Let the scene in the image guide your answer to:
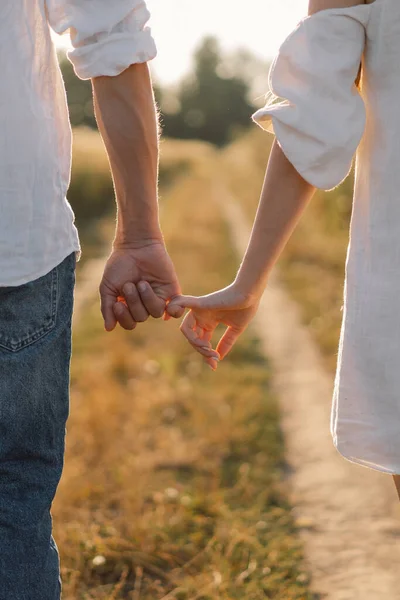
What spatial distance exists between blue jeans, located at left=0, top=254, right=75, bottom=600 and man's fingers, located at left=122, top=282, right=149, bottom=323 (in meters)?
0.32

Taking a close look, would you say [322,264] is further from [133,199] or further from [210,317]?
[133,199]

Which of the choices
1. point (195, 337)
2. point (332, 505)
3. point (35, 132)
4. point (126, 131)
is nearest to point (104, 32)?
point (126, 131)

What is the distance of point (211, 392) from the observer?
4031 mm

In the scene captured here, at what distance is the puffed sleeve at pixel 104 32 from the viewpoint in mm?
1413

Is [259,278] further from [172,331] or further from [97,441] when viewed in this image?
[172,331]

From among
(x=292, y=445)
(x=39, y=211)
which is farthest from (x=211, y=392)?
(x=39, y=211)

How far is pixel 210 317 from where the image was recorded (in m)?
1.72

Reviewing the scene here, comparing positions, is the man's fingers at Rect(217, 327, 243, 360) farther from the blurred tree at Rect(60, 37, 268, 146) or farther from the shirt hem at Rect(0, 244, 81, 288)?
the blurred tree at Rect(60, 37, 268, 146)

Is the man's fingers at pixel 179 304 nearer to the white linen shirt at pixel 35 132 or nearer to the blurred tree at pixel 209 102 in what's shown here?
the white linen shirt at pixel 35 132

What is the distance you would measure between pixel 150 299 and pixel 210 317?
0.44 ft

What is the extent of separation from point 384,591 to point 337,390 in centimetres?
119

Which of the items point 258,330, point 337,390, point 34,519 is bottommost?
point 258,330

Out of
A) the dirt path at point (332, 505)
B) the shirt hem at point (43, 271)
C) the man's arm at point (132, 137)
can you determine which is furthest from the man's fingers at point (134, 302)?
the dirt path at point (332, 505)

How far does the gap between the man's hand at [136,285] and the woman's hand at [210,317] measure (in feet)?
0.10
